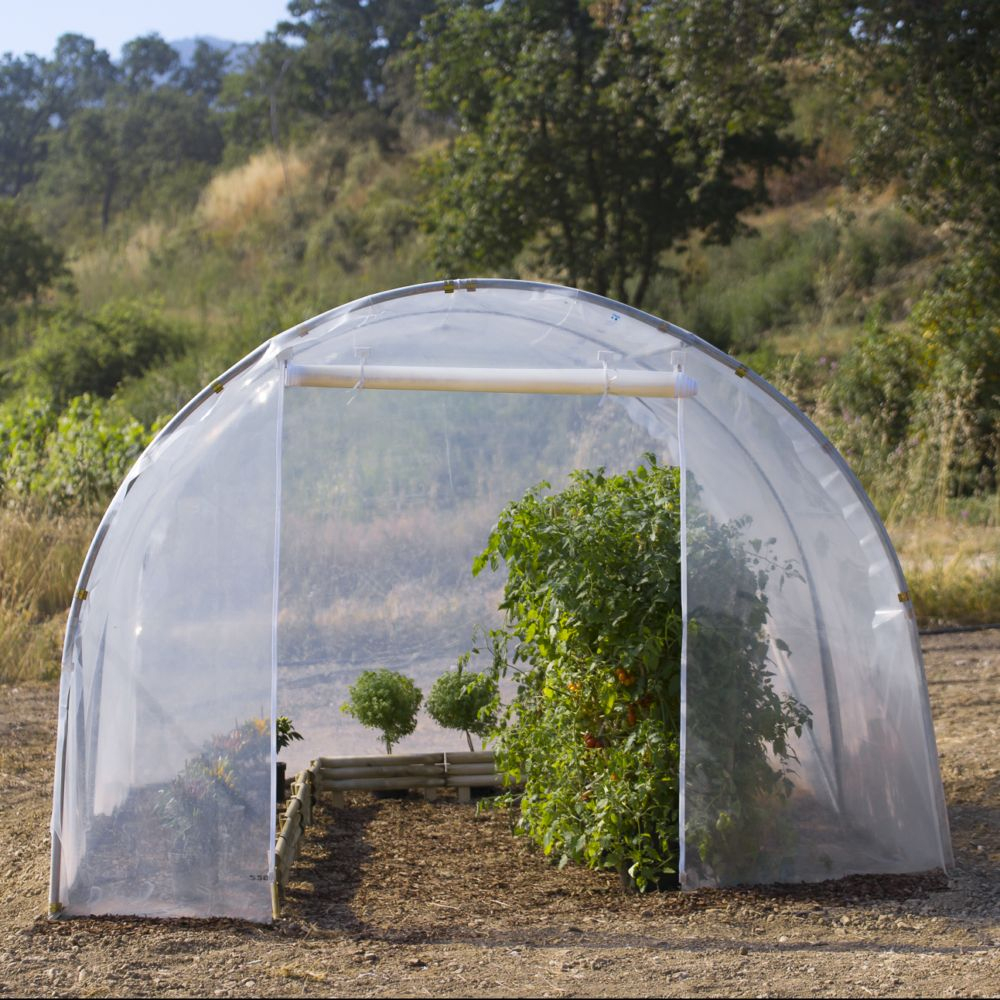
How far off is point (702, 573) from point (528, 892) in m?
1.26

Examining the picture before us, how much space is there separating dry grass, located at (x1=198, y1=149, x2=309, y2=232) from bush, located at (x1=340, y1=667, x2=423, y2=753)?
19.9 meters

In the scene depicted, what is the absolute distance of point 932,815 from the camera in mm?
4031

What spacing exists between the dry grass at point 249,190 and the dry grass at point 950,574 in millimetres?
18304

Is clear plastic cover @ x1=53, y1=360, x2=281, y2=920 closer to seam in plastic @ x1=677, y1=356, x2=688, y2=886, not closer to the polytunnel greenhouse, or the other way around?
the polytunnel greenhouse

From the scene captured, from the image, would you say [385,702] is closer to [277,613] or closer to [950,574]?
[277,613]

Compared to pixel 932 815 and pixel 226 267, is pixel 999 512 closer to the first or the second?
pixel 932 815

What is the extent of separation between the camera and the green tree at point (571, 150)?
14.1 meters

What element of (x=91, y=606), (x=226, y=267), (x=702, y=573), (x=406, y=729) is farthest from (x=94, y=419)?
(x=226, y=267)

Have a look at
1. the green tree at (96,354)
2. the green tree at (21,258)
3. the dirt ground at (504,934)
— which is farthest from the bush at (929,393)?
the green tree at (21,258)

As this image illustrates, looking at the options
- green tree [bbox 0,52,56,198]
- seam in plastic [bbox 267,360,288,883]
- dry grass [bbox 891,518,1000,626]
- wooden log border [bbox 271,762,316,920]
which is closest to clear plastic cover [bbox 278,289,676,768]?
wooden log border [bbox 271,762,316,920]

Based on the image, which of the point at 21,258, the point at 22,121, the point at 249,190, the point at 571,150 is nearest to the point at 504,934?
the point at 571,150

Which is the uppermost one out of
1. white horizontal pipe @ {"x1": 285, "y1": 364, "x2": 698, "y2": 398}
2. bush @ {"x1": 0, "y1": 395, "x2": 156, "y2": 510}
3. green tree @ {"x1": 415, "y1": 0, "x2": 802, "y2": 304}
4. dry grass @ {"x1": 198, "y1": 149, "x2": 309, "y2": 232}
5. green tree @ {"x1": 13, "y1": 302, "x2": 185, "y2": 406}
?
dry grass @ {"x1": 198, "y1": 149, "x2": 309, "y2": 232}

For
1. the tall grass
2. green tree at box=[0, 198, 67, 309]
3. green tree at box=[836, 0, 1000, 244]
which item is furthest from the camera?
green tree at box=[0, 198, 67, 309]

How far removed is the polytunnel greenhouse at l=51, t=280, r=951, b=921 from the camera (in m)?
3.62
